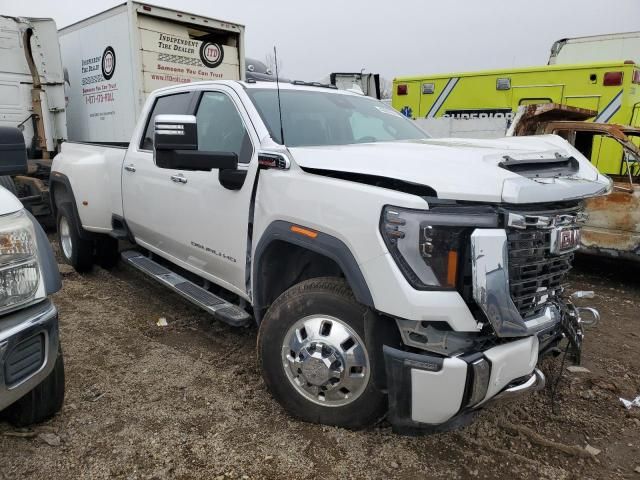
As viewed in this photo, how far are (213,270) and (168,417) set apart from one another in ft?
3.63

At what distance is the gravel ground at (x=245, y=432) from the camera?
2.49 m

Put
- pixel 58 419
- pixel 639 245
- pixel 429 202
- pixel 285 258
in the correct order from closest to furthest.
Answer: pixel 429 202 < pixel 58 419 < pixel 285 258 < pixel 639 245

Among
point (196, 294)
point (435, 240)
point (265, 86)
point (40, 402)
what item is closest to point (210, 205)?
point (196, 294)

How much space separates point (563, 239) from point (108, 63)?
7827 millimetres

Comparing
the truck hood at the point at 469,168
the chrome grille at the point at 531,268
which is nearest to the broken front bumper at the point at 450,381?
the chrome grille at the point at 531,268

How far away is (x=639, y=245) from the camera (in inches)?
195

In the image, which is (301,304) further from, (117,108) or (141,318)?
(117,108)

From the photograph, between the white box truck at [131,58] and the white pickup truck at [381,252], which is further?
the white box truck at [131,58]

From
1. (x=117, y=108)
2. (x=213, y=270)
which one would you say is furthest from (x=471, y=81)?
(x=213, y=270)

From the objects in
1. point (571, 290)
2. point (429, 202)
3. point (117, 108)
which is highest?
point (117, 108)

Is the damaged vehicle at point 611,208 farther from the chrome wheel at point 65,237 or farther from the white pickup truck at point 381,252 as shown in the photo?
the chrome wheel at point 65,237

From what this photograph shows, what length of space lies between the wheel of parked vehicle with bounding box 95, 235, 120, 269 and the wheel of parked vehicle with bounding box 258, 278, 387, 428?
3.37 m

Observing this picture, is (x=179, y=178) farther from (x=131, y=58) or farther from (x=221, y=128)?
(x=131, y=58)

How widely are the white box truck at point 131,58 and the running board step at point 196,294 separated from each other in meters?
4.03
